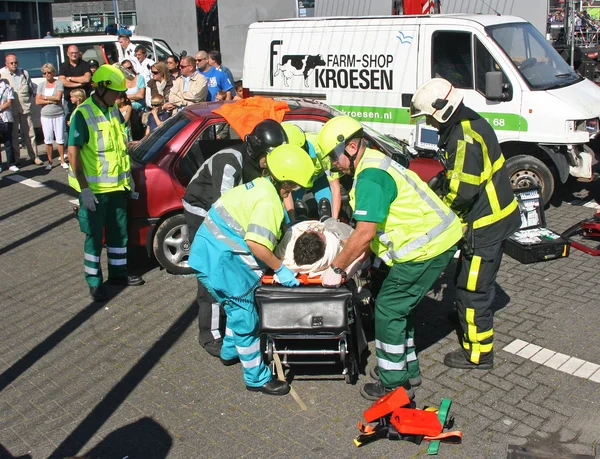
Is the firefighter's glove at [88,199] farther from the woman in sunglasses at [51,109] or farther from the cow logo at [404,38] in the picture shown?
the woman in sunglasses at [51,109]

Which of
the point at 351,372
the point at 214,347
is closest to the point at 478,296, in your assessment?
the point at 351,372

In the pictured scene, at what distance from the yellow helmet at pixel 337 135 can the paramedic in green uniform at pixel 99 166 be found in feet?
9.37

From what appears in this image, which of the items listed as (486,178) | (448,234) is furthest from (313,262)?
(486,178)

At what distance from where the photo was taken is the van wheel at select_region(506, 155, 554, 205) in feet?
28.4

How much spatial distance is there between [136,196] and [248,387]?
2.78m

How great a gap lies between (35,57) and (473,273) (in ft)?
39.7

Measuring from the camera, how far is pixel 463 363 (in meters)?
5.34

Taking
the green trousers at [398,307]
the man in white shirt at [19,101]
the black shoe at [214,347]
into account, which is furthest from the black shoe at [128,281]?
the man in white shirt at [19,101]

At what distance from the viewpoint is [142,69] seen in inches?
529

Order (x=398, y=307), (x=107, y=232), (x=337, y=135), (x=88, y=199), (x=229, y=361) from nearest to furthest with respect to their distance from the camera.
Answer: (x=337, y=135)
(x=398, y=307)
(x=229, y=361)
(x=88, y=199)
(x=107, y=232)

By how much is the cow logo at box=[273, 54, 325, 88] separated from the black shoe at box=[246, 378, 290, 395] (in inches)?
234

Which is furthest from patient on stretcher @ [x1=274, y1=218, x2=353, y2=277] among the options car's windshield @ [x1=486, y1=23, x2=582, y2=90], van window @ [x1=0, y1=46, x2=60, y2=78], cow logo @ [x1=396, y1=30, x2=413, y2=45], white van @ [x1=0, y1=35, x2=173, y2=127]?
van window @ [x1=0, y1=46, x2=60, y2=78]

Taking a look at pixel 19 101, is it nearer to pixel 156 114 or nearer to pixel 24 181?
pixel 24 181

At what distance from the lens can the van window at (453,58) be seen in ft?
29.2
